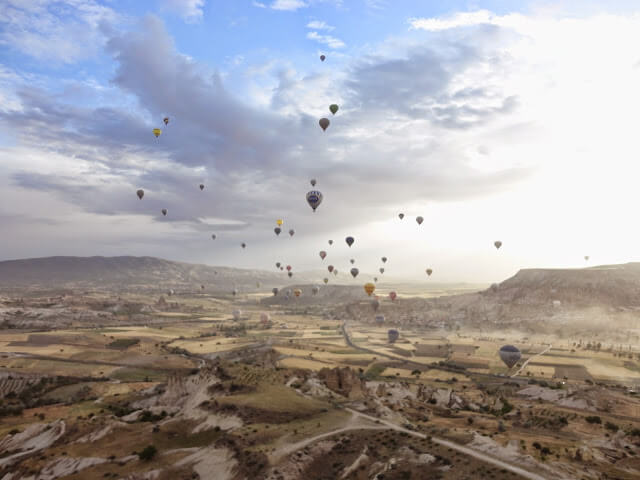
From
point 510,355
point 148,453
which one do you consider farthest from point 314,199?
point 148,453

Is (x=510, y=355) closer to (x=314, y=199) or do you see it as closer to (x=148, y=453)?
(x=314, y=199)

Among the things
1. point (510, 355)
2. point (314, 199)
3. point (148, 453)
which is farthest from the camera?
point (314, 199)

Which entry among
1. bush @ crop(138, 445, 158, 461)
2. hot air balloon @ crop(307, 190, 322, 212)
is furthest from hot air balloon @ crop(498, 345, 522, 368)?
bush @ crop(138, 445, 158, 461)

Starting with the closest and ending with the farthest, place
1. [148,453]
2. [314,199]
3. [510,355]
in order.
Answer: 1. [148,453]
2. [510,355]
3. [314,199]

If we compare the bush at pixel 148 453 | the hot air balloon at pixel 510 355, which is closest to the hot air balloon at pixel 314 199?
the hot air balloon at pixel 510 355

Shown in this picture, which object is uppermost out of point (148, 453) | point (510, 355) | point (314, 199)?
point (314, 199)

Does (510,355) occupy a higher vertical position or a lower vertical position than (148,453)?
higher

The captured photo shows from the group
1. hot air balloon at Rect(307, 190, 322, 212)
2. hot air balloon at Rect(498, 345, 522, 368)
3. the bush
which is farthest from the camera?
hot air balloon at Rect(307, 190, 322, 212)

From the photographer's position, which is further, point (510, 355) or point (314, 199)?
point (314, 199)

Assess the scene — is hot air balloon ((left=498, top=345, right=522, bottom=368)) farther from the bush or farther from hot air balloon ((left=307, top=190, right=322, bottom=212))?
the bush
